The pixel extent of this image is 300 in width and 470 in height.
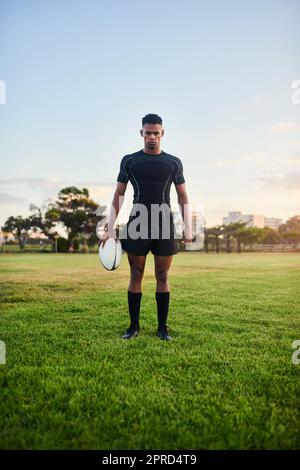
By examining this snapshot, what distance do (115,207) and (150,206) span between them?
1.20ft

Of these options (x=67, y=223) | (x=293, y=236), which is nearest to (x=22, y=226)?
(x=67, y=223)

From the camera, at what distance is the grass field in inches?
71.1

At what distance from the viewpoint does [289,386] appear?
240cm

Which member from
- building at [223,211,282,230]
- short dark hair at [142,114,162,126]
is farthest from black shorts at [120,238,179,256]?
building at [223,211,282,230]

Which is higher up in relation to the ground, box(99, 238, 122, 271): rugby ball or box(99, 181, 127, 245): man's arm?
box(99, 181, 127, 245): man's arm

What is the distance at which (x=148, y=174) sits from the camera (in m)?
3.55

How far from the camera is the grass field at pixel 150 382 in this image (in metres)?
1.81

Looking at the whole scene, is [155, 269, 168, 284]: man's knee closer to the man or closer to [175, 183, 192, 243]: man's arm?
the man

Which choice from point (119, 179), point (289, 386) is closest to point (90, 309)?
point (119, 179)

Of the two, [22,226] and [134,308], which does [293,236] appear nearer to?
[22,226]

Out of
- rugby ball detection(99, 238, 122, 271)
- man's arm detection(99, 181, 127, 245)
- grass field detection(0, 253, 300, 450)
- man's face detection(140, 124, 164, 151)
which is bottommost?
grass field detection(0, 253, 300, 450)

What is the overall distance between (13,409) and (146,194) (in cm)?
213

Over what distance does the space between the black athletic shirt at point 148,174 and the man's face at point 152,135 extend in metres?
0.09
